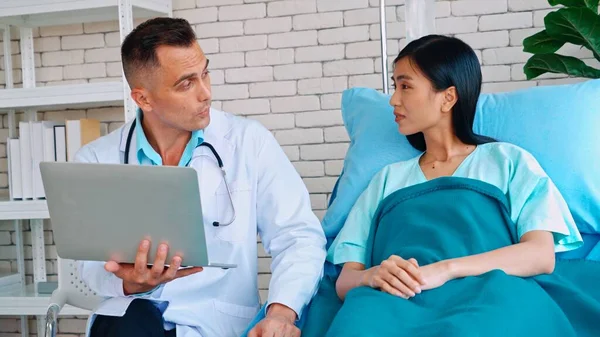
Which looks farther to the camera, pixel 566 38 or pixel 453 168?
pixel 566 38

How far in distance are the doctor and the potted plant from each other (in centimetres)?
126

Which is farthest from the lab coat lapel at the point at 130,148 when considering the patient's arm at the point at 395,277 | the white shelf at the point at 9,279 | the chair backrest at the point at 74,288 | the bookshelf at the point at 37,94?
the white shelf at the point at 9,279

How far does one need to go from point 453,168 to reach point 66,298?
1097 mm

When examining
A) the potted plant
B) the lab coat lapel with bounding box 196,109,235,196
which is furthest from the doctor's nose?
the potted plant

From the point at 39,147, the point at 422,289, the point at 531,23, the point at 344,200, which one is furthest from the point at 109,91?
the point at 422,289

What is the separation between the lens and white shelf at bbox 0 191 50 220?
10.8 feet

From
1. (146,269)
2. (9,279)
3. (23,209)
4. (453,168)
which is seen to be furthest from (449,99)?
(9,279)

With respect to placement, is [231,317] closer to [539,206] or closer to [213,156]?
[213,156]

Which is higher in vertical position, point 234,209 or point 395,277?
point 234,209

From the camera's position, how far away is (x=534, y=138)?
1979mm

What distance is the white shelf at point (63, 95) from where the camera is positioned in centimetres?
312

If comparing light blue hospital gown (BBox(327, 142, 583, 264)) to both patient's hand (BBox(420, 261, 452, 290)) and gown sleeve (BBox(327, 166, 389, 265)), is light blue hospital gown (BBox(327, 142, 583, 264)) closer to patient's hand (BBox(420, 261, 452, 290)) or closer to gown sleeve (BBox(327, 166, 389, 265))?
gown sleeve (BBox(327, 166, 389, 265))

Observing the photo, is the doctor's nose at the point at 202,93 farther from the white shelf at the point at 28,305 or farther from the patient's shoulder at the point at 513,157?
the white shelf at the point at 28,305

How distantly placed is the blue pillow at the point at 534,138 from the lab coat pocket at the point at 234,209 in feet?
0.87
